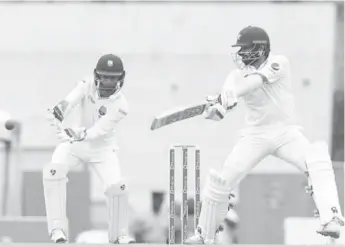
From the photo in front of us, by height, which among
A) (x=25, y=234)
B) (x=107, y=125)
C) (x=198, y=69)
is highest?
(x=198, y=69)

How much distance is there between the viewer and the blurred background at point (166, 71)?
11.8 meters

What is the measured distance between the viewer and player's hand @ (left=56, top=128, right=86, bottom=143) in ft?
24.7

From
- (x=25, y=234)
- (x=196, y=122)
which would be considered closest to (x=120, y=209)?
(x=25, y=234)

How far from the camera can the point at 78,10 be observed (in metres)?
12.0

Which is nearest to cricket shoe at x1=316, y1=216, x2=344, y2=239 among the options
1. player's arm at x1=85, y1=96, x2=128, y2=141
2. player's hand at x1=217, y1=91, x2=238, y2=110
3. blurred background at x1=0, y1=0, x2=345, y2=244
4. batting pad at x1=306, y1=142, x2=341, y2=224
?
batting pad at x1=306, y1=142, x2=341, y2=224

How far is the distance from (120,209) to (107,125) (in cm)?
53

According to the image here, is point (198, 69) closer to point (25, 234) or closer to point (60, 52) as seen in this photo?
point (60, 52)

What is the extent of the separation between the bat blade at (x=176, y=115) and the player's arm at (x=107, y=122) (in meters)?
0.49

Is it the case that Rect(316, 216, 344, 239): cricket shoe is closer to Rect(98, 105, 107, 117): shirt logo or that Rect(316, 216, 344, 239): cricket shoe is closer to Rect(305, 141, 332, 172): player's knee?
Rect(305, 141, 332, 172): player's knee

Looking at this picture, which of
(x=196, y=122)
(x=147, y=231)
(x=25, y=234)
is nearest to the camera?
(x=25, y=234)

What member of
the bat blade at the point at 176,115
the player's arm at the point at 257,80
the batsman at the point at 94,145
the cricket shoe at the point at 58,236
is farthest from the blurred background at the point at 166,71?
the bat blade at the point at 176,115

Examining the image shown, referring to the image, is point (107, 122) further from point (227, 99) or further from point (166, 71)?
point (166, 71)

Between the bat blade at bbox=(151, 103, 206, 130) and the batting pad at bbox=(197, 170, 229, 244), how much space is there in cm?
42

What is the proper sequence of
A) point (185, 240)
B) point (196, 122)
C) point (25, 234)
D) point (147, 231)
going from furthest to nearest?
point (196, 122) < point (147, 231) < point (25, 234) < point (185, 240)
